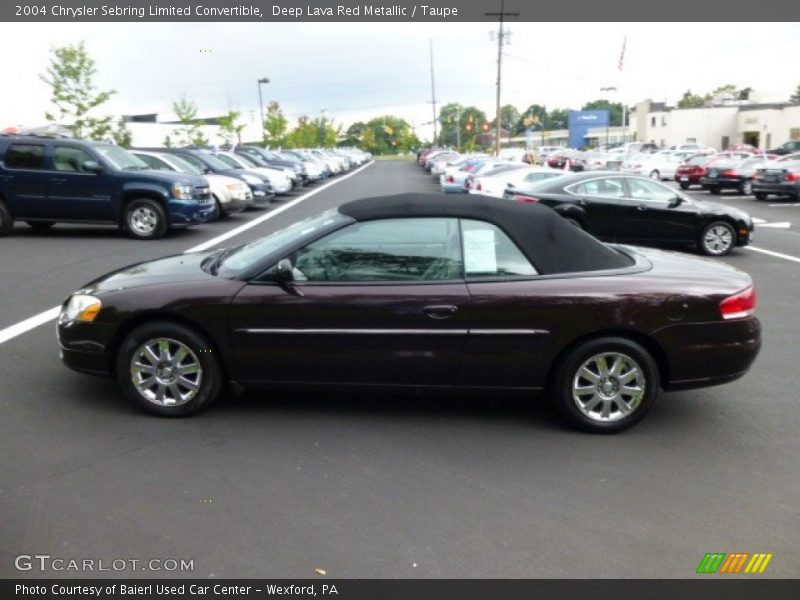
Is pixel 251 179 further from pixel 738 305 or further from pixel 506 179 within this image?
pixel 738 305

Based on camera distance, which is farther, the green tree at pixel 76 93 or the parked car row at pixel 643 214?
the green tree at pixel 76 93

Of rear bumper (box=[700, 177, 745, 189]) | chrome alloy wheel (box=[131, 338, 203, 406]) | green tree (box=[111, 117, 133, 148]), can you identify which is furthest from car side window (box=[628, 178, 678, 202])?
green tree (box=[111, 117, 133, 148])

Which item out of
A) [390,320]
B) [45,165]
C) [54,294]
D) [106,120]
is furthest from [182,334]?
[106,120]

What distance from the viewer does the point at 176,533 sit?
354cm

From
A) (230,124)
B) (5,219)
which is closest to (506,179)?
(5,219)

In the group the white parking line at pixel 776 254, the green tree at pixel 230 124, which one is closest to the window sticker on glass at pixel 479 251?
the white parking line at pixel 776 254

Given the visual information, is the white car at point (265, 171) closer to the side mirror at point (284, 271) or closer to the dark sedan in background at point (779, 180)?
the dark sedan in background at point (779, 180)

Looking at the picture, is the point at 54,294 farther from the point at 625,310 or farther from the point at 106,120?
the point at 106,120

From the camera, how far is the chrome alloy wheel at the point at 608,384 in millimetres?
4762

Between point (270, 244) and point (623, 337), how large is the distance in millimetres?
2544

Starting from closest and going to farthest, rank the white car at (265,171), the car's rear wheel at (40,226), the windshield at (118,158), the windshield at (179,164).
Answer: the windshield at (118,158) < the car's rear wheel at (40,226) < the windshield at (179,164) < the white car at (265,171)

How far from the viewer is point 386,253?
489cm

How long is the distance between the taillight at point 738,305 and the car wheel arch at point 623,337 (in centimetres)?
48
